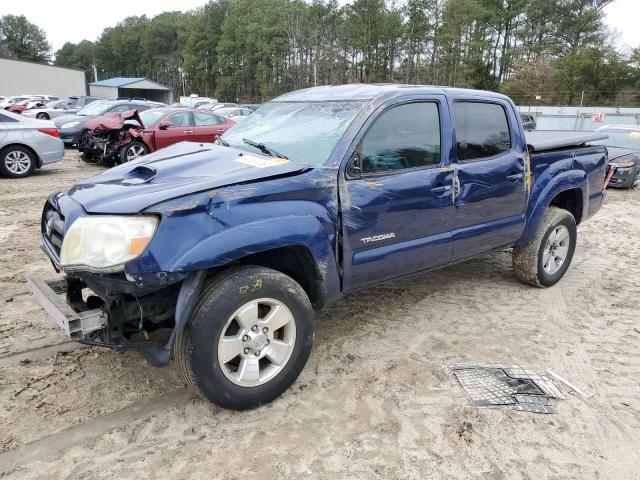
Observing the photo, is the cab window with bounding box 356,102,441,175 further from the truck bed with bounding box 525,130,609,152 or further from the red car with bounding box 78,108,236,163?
the red car with bounding box 78,108,236,163

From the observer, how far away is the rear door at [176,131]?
457 inches

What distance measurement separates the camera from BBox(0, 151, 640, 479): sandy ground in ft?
8.62

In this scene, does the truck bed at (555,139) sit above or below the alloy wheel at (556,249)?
above

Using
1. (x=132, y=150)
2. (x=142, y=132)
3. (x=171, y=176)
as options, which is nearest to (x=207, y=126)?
(x=142, y=132)

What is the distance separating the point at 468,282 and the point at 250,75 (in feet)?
269

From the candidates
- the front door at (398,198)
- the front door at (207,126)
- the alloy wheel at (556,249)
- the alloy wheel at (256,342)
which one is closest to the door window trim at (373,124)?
the front door at (398,198)

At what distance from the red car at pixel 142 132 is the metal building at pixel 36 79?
47747 mm

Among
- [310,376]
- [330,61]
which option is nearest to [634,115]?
[310,376]

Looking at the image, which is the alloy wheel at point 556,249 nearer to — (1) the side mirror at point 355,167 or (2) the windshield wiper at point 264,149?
(1) the side mirror at point 355,167

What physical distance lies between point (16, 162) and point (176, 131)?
11.2 feet

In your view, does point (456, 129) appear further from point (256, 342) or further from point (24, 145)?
point (24, 145)

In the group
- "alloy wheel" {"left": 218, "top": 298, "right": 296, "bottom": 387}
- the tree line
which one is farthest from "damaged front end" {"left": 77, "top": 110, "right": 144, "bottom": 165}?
the tree line

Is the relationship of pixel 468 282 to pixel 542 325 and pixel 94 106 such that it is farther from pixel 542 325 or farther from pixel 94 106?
pixel 94 106

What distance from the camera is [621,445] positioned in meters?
2.85
